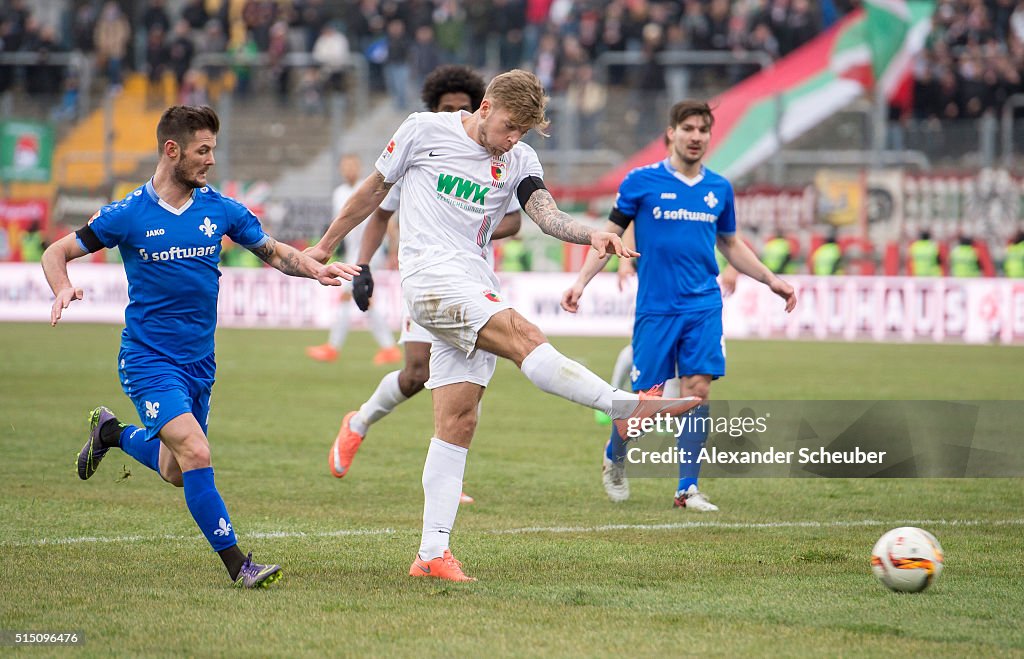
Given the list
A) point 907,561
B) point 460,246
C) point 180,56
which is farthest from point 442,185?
point 180,56

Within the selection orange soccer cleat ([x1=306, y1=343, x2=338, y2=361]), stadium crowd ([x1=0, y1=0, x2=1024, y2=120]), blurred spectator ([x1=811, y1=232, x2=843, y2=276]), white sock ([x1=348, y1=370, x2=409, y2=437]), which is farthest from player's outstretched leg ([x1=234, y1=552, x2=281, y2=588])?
stadium crowd ([x1=0, y1=0, x2=1024, y2=120])

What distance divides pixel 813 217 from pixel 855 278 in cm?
288

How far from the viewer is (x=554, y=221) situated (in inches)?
248

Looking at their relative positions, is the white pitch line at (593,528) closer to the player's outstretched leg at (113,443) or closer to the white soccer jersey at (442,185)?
the player's outstretched leg at (113,443)

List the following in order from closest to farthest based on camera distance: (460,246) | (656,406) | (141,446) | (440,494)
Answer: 1. (656,406)
2. (440,494)
3. (460,246)
4. (141,446)

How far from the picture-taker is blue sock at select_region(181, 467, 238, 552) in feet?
19.5

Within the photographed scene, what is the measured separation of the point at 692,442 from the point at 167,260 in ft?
11.9

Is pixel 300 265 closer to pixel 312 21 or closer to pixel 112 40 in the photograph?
pixel 312 21

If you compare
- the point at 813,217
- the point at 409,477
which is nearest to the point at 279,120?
the point at 813,217

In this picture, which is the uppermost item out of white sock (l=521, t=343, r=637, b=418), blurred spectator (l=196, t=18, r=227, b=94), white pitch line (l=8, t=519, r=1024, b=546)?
blurred spectator (l=196, t=18, r=227, b=94)

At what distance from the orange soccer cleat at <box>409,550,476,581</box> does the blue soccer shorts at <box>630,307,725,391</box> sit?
2.73m

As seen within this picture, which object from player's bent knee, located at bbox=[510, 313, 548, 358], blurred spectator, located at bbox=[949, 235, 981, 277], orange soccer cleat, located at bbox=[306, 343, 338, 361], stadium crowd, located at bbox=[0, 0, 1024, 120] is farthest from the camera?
stadium crowd, located at bbox=[0, 0, 1024, 120]

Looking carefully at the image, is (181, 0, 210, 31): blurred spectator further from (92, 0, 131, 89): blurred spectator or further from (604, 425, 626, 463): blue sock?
(604, 425, 626, 463): blue sock

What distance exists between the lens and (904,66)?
2555cm
